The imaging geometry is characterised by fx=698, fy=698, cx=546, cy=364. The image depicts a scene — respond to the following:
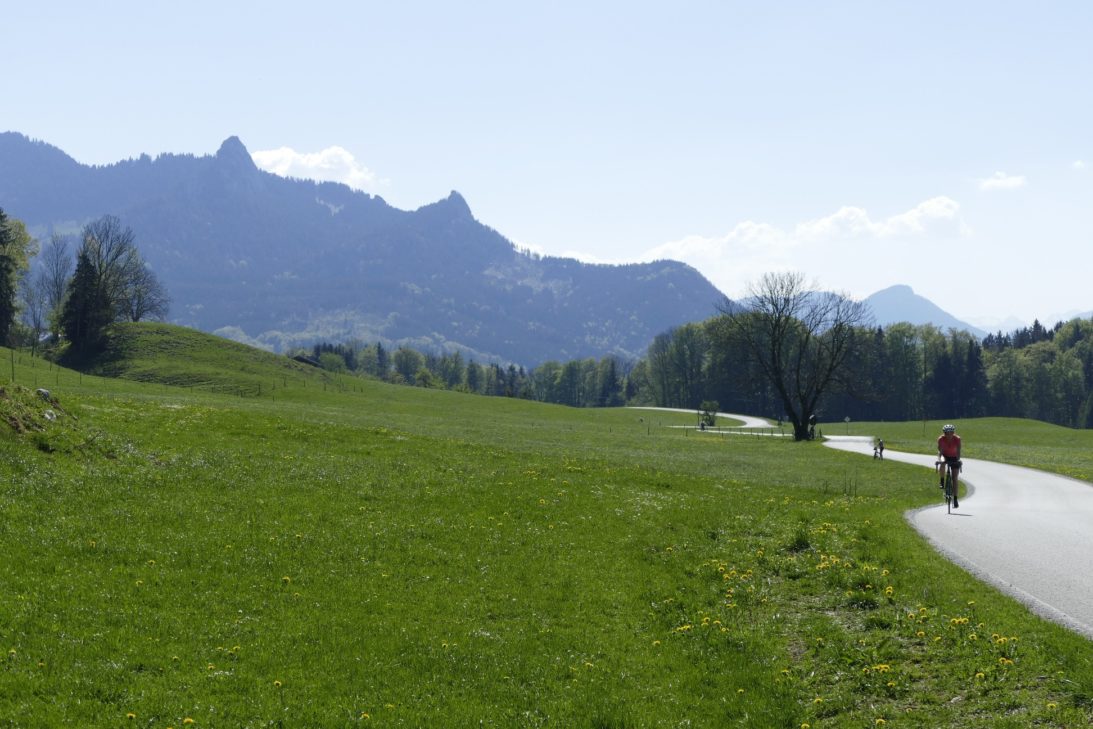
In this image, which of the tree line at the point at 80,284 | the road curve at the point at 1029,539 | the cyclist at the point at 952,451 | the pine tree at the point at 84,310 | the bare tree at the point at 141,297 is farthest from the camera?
the bare tree at the point at 141,297

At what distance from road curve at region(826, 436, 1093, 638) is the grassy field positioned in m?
0.81

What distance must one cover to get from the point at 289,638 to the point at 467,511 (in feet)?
38.0

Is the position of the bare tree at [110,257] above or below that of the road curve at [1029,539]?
above

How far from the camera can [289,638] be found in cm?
1292

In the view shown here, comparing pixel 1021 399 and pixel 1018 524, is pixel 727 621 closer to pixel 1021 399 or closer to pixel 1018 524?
pixel 1018 524

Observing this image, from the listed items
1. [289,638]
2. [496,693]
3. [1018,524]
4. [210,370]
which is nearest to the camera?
[496,693]

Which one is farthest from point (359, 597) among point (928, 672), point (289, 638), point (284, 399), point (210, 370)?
point (210, 370)

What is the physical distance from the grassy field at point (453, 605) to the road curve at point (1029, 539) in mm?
811

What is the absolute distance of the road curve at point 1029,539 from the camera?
15.0 metres

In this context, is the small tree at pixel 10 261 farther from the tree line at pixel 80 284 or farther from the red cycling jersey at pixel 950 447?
the red cycling jersey at pixel 950 447

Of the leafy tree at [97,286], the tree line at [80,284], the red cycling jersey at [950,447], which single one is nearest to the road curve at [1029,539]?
the red cycling jersey at [950,447]

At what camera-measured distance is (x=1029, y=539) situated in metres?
21.2

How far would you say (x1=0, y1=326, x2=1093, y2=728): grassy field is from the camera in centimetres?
1093

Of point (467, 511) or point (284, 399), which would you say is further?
point (284, 399)
